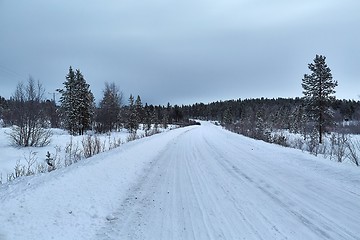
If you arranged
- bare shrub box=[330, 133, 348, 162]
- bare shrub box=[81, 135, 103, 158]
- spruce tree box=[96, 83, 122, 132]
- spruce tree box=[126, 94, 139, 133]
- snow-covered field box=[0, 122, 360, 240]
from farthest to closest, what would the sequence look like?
spruce tree box=[126, 94, 139, 133] → spruce tree box=[96, 83, 122, 132] → bare shrub box=[81, 135, 103, 158] → bare shrub box=[330, 133, 348, 162] → snow-covered field box=[0, 122, 360, 240]

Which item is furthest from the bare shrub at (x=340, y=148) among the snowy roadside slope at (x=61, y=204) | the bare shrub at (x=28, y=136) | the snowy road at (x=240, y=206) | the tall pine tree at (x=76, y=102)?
the tall pine tree at (x=76, y=102)

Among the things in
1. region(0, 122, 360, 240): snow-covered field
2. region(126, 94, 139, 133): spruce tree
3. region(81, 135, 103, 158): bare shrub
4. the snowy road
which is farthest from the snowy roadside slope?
region(126, 94, 139, 133): spruce tree

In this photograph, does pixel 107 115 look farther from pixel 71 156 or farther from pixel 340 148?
pixel 340 148

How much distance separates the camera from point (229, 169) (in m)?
8.42

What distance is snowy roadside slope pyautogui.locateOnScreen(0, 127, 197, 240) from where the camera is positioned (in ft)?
11.6

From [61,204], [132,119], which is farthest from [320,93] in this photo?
[61,204]

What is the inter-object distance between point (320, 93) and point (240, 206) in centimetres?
3992

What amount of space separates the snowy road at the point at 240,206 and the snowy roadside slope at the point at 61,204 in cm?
37

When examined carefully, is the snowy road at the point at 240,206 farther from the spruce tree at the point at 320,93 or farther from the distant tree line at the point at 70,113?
the spruce tree at the point at 320,93

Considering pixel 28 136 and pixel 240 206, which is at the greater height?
pixel 28 136

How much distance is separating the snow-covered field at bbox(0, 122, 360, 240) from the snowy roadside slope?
0.01m

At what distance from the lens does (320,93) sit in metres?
38.2

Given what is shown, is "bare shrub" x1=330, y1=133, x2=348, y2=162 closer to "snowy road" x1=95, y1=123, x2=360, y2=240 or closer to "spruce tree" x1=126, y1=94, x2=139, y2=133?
"snowy road" x1=95, y1=123, x2=360, y2=240

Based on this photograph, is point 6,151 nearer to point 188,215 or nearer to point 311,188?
point 188,215
